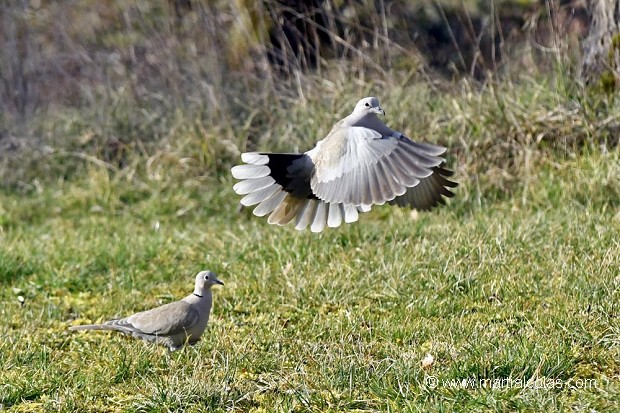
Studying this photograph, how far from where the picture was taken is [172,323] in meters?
4.11

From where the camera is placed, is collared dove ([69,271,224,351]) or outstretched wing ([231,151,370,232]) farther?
outstretched wing ([231,151,370,232])

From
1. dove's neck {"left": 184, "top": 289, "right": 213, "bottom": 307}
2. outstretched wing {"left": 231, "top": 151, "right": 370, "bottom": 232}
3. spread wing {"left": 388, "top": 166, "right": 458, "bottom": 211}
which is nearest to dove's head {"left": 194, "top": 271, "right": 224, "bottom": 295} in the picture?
dove's neck {"left": 184, "top": 289, "right": 213, "bottom": 307}

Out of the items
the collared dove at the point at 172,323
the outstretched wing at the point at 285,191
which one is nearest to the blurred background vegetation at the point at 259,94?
the outstretched wing at the point at 285,191

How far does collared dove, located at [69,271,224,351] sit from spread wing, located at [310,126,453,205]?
739 mm

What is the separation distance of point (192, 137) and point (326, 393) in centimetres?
453

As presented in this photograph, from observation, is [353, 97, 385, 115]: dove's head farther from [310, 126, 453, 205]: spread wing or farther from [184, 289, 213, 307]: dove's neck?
[184, 289, 213, 307]: dove's neck

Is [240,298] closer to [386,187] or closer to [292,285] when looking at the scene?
[292,285]

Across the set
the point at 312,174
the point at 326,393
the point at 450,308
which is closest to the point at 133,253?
the point at 312,174

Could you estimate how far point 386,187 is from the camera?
4.17 m

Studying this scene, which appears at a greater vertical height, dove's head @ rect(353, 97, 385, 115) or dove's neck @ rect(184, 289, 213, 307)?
dove's head @ rect(353, 97, 385, 115)

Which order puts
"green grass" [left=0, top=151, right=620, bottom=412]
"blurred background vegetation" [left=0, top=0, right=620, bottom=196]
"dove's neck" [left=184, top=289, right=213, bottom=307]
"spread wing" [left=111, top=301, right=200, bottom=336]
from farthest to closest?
"blurred background vegetation" [left=0, top=0, right=620, bottom=196] → "dove's neck" [left=184, top=289, right=213, bottom=307] → "spread wing" [left=111, top=301, right=200, bottom=336] → "green grass" [left=0, top=151, right=620, bottom=412]

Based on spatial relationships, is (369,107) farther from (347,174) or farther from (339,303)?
(339,303)

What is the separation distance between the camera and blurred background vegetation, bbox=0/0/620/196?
6.89 meters

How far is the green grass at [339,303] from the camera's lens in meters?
3.56
